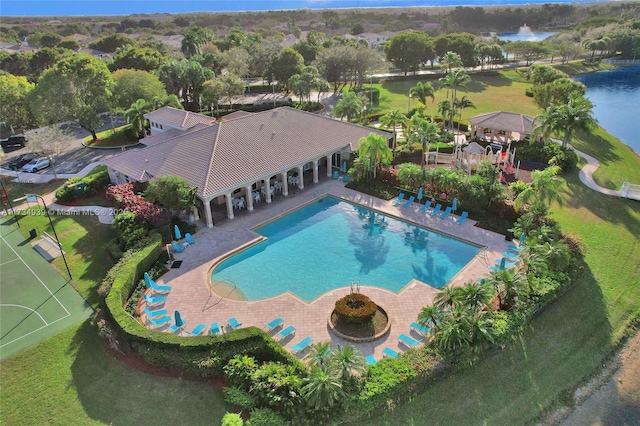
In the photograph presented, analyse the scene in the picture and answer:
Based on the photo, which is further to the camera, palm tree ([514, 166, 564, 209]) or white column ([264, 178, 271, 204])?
white column ([264, 178, 271, 204])

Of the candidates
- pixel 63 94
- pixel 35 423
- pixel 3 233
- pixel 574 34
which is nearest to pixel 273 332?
pixel 35 423

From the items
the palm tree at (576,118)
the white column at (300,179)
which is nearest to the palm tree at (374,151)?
the white column at (300,179)

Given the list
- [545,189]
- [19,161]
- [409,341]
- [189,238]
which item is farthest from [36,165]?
[545,189]

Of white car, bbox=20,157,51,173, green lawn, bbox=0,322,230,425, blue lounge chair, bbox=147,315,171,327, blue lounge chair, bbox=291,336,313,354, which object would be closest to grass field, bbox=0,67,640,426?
green lawn, bbox=0,322,230,425

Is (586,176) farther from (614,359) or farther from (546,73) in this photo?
(546,73)

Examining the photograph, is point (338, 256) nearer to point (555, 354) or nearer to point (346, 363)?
point (346, 363)

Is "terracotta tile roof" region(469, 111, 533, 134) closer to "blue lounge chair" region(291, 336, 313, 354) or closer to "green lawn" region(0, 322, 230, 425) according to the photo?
"blue lounge chair" region(291, 336, 313, 354)
